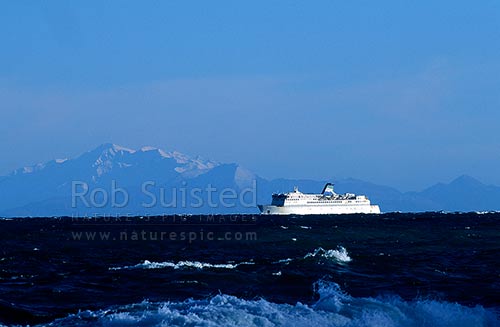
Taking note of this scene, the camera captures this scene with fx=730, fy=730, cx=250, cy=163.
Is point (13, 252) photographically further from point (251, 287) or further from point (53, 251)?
point (251, 287)

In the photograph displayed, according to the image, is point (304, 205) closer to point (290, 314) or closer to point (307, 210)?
point (307, 210)

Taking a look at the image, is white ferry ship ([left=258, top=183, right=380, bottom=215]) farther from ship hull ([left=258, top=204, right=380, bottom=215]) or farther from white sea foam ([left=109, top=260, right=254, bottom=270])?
white sea foam ([left=109, top=260, right=254, bottom=270])

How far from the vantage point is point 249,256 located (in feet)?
148

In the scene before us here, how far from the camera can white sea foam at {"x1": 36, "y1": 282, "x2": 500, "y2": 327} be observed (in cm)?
2019

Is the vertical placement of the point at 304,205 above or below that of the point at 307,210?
above

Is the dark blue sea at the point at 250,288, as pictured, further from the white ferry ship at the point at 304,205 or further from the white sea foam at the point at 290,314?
the white ferry ship at the point at 304,205

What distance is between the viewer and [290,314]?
70.0ft

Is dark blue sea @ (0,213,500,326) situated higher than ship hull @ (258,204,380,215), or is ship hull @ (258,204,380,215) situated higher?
ship hull @ (258,204,380,215)

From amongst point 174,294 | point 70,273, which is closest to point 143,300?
point 174,294

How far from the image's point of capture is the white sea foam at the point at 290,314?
20.2m

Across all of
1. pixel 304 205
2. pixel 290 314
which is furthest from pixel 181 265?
pixel 304 205

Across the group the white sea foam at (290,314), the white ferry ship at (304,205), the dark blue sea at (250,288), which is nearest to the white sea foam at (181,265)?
the dark blue sea at (250,288)

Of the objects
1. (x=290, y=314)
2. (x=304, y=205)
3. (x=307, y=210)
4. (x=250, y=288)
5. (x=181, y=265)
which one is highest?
(x=304, y=205)

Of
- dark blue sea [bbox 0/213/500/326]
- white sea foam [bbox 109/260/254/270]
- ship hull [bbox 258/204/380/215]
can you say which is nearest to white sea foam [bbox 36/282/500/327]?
dark blue sea [bbox 0/213/500/326]
